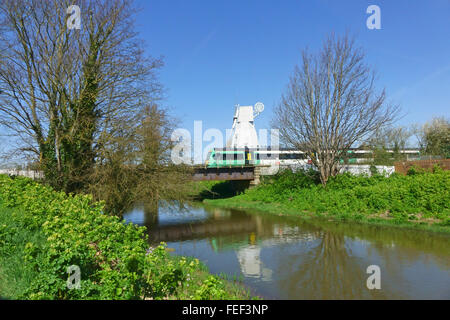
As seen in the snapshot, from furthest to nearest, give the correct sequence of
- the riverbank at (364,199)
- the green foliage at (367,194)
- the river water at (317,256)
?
the green foliage at (367,194) < the riverbank at (364,199) < the river water at (317,256)

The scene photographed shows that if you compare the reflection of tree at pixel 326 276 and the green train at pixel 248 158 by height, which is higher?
the green train at pixel 248 158

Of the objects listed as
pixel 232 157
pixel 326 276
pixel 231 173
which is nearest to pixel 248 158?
pixel 232 157

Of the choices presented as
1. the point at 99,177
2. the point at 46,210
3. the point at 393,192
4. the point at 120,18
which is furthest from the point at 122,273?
the point at 393,192

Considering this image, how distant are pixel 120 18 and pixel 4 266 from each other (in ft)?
42.6

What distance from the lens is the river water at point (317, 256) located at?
812 cm

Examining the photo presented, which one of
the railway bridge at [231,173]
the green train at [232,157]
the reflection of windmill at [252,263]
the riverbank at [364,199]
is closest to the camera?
the reflection of windmill at [252,263]

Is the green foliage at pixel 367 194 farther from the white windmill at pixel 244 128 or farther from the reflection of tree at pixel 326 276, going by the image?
the white windmill at pixel 244 128

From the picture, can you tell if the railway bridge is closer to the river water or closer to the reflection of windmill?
the river water

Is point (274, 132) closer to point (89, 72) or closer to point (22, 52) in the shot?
point (89, 72)

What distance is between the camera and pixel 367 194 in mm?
19781

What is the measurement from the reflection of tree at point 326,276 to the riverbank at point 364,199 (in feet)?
21.6

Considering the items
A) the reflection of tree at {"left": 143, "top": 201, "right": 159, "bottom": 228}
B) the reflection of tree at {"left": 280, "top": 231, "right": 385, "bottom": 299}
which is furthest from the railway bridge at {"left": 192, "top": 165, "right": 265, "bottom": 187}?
the reflection of tree at {"left": 280, "top": 231, "right": 385, "bottom": 299}

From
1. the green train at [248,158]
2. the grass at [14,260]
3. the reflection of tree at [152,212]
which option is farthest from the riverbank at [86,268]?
the green train at [248,158]
